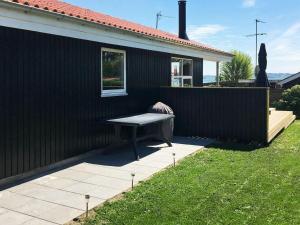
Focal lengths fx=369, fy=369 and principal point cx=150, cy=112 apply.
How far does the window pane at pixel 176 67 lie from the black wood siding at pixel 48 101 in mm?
3582

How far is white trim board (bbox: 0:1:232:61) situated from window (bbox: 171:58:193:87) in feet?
6.71

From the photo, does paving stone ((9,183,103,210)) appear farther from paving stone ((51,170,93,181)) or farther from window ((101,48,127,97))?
window ((101,48,127,97))

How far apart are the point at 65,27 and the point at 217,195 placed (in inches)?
173

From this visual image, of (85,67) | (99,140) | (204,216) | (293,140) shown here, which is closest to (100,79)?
(85,67)

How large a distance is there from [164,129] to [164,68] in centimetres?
A: 289

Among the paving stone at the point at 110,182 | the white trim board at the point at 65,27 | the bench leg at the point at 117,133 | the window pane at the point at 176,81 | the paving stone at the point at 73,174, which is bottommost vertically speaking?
the paving stone at the point at 110,182

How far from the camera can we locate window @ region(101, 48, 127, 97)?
907cm

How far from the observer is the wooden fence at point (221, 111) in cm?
988

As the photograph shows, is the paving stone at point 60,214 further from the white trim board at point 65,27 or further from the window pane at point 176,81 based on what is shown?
the window pane at point 176,81

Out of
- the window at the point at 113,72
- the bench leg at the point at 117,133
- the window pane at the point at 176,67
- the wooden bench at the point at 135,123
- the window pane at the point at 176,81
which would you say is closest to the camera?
the wooden bench at the point at 135,123

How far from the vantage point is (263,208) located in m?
5.16

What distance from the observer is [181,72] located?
45.6 feet

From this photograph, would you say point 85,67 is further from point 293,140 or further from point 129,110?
point 293,140

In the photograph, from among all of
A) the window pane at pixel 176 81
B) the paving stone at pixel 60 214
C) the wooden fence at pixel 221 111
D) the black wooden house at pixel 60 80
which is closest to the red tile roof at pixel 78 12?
the black wooden house at pixel 60 80
